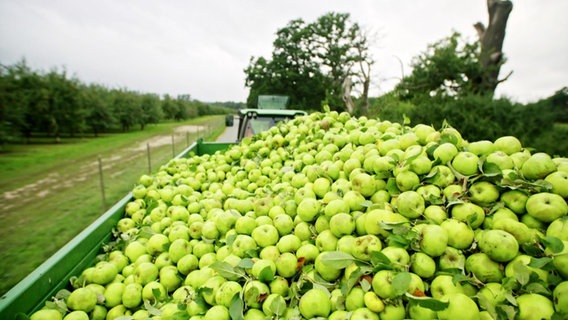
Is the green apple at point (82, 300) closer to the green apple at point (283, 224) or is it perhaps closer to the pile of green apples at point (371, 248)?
the pile of green apples at point (371, 248)

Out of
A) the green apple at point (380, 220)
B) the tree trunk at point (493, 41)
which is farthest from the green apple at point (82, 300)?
the tree trunk at point (493, 41)

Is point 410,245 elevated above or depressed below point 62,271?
above

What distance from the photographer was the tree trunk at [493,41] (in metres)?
13.6

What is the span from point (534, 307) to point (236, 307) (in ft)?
4.68

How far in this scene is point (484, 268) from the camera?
1.52 m

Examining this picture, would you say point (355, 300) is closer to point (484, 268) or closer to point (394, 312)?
point (394, 312)

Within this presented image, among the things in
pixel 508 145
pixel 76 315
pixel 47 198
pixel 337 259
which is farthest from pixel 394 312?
pixel 47 198

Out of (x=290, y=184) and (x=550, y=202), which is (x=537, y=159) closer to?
(x=550, y=202)

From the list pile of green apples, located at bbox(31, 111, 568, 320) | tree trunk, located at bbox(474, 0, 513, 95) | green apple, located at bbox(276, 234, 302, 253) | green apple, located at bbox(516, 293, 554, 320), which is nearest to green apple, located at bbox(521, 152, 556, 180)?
pile of green apples, located at bbox(31, 111, 568, 320)

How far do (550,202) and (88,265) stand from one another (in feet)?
10.5

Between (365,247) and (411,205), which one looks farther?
(411,205)

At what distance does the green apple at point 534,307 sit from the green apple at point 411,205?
61 centimetres

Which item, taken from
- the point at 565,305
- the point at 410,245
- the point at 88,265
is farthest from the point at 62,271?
the point at 565,305

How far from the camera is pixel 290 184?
9.66 ft
